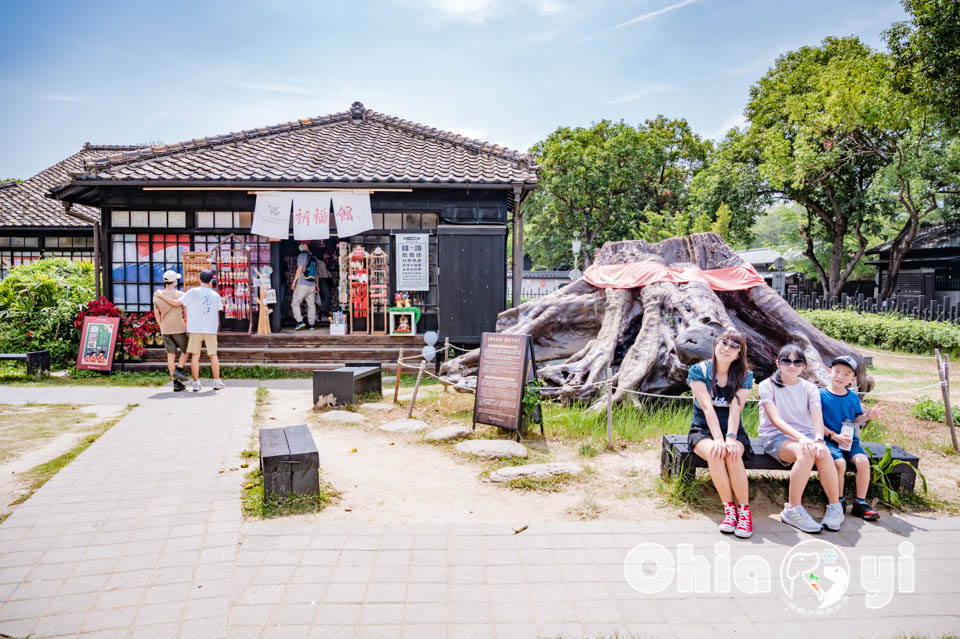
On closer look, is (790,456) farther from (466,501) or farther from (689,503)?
(466,501)

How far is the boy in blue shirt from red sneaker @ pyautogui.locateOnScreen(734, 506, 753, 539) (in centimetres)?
94

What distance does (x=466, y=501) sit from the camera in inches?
184

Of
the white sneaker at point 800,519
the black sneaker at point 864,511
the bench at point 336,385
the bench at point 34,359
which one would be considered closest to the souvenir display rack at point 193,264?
the bench at point 34,359

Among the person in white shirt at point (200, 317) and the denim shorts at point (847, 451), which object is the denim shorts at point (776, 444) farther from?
the person in white shirt at point (200, 317)

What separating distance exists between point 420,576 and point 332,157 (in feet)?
36.3

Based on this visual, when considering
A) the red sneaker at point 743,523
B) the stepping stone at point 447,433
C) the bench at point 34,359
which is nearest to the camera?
the red sneaker at point 743,523

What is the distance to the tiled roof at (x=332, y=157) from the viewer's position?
11.2 meters

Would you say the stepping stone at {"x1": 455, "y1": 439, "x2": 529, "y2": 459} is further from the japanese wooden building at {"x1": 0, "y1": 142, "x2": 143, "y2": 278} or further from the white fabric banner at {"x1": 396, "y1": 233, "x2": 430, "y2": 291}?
the japanese wooden building at {"x1": 0, "y1": 142, "x2": 143, "y2": 278}

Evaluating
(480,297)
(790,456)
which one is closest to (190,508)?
(790,456)

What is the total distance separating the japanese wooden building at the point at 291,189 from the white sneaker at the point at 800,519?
776cm

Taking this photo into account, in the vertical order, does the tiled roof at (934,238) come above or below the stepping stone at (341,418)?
above

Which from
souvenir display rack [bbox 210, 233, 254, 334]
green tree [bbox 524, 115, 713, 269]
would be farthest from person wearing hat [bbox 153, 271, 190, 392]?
green tree [bbox 524, 115, 713, 269]

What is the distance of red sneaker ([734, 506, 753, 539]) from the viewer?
13.1 feet

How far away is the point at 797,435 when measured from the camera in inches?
171
